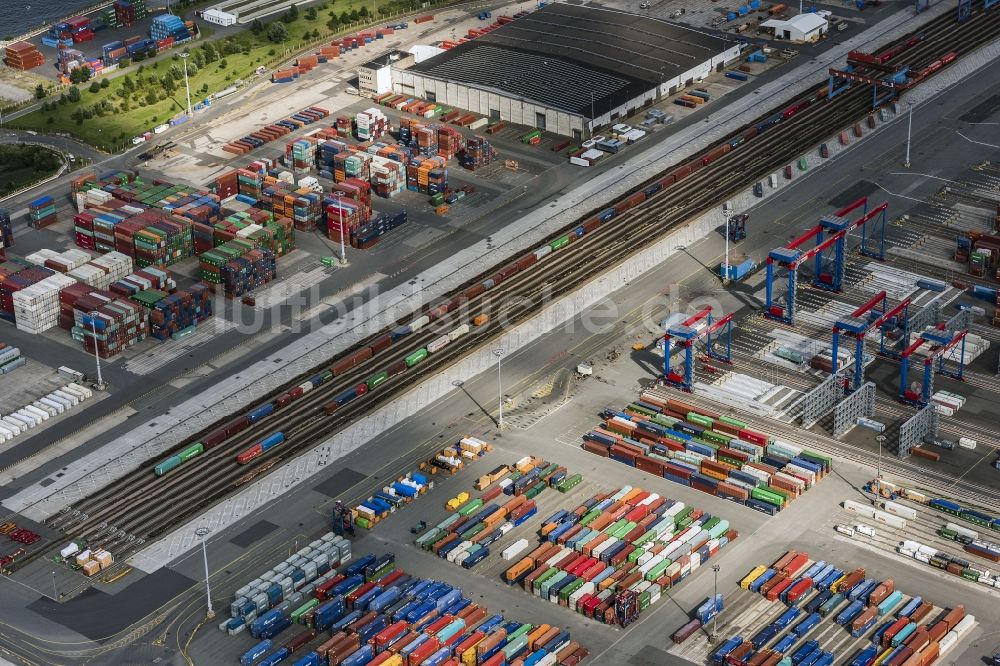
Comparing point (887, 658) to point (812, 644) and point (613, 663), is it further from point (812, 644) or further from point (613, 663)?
point (613, 663)

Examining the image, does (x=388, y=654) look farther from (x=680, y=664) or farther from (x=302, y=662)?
(x=680, y=664)

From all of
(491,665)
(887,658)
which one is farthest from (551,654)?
(887,658)

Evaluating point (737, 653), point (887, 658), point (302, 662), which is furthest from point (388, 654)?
point (887, 658)

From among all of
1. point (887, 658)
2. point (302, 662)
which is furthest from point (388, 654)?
point (887, 658)

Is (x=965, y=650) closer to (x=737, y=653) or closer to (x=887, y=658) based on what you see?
(x=887, y=658)

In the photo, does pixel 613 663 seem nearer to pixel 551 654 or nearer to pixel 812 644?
pixel 551 654

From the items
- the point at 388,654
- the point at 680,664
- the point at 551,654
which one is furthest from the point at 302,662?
the point at 680,664
